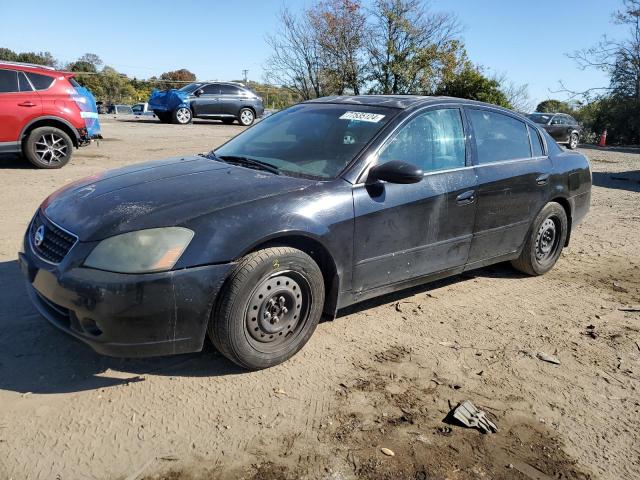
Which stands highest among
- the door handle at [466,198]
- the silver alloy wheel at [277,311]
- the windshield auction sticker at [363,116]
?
the windshield auction sticker at [363,116]

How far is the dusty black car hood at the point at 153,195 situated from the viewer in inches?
113

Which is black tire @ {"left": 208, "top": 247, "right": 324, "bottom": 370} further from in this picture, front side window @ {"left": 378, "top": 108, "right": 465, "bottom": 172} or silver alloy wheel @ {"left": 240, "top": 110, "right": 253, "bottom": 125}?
silver alloy wheel @ {"left": 240, "top": 110, "right": 253, "bottom": 125}

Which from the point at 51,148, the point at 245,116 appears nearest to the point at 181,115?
the point at 245,116

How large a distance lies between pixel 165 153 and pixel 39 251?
30.7 feet

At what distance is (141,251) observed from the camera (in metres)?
2.74

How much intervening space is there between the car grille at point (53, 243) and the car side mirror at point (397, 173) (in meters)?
1.85

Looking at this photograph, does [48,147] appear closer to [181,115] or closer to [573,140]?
[181,115]

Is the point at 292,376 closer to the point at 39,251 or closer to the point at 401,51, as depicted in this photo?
the point at 39,251

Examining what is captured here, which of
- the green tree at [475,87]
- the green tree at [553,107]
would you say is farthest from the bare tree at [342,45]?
the green tree at [553,107]

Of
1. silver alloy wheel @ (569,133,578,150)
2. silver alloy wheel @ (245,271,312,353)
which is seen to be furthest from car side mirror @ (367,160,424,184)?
silver alloy wheel @ (569,133,578,150)

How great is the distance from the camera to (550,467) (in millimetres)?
2521

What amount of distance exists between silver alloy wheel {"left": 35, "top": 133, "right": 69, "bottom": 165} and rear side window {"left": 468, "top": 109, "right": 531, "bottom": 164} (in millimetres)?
7702

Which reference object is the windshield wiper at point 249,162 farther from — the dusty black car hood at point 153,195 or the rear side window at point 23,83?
the rear side window at point 23,83

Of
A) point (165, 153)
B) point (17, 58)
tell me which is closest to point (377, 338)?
point (165, 153)
